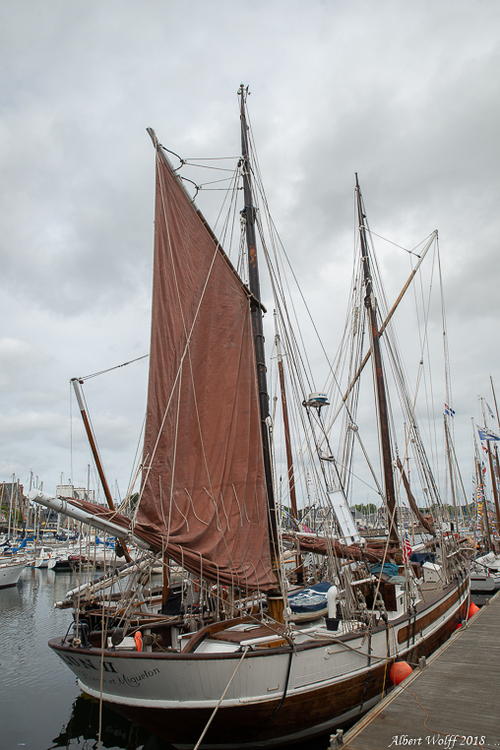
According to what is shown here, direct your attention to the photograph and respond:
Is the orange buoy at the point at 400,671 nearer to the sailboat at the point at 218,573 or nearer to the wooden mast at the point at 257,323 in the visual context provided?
the sailboat at the point at 218,573

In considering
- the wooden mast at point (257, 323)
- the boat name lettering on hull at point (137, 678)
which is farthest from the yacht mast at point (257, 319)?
the boat name lettering on hull at point (137, 678)

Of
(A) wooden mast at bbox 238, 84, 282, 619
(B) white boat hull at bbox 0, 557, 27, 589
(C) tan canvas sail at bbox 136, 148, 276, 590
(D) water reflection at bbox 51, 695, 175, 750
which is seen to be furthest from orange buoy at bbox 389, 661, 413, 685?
(B) white boat hull at bbox 0, 557, 27, 589

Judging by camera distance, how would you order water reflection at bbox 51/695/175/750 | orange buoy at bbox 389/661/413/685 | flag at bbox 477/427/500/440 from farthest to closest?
flag at bbox 477/427/500/440, water reflection at bbox 51/695/175/750, orange buoy at bbox 389/661/413/685

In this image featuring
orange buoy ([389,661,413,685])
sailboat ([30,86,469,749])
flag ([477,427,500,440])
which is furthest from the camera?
flag ([477,427,500,440])

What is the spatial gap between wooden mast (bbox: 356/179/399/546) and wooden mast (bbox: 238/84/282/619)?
7050 millimetres

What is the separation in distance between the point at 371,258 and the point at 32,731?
19040 mm

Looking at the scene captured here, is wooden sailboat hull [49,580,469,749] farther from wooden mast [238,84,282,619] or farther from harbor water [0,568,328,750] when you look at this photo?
wooden mast [238,84,282,619]

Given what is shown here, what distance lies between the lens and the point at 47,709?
11.7m

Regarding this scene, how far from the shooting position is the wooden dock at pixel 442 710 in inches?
228

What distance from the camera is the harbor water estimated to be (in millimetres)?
9953

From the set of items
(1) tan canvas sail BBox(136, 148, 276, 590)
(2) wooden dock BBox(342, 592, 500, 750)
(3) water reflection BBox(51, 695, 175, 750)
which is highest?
(1) tan canvas sail BBox(136, 148, 276, 590)

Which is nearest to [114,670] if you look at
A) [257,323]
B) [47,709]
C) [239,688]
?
[239,688]

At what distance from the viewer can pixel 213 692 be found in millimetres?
6789

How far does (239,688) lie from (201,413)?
487 centimetres
